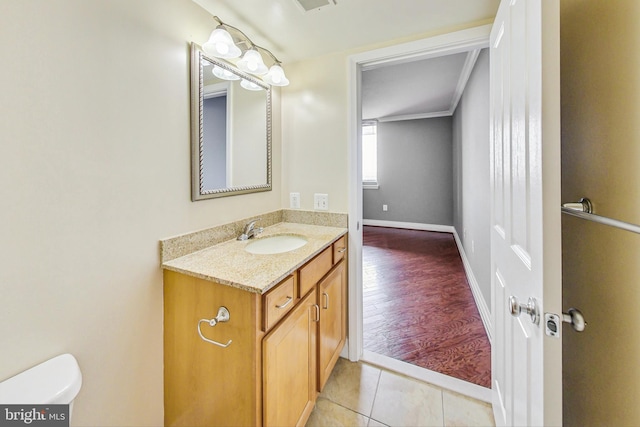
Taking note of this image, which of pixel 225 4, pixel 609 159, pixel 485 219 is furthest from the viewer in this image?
pixel 485 219

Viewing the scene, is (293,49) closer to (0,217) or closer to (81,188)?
(81,188)

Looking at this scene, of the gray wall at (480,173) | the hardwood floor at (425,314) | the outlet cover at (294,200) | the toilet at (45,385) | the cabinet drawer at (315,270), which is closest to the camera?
the toilet at (45,385)

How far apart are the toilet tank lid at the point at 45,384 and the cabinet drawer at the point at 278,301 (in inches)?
22.6

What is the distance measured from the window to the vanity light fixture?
14.6 ft

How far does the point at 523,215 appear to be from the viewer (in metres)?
0.82

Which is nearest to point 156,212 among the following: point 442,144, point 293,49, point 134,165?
point 134,165

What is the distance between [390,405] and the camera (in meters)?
1.46

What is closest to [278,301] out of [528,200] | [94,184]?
[94,184]

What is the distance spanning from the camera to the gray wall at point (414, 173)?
5.33m

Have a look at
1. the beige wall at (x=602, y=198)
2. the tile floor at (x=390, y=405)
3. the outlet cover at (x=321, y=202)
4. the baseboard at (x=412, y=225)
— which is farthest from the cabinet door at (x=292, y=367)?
the baseboard at (x=412, y=225)

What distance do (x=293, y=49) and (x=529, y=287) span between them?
6.02 ft

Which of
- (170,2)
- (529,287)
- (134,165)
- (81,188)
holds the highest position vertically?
(170,2)

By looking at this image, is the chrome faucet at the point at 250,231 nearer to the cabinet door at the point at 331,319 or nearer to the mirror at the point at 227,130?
the mirror at the point at 227,130

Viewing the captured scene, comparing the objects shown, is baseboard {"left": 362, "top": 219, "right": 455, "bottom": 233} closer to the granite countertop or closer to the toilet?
the granite countertop
